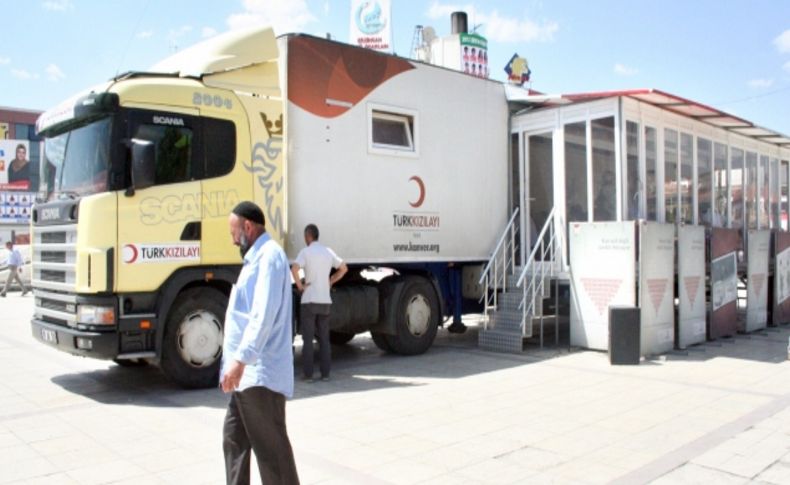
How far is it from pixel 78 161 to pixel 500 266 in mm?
6423

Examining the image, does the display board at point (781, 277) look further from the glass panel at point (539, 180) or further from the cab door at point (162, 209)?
the cab door at point (162, 209)

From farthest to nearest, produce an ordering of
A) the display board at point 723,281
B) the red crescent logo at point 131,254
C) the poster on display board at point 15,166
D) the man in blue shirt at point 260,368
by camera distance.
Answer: the poster on display board at point 15,166, the display board at point 723,281, the red crescent logo at point 131,254, the man in blue shirt at point 260,368

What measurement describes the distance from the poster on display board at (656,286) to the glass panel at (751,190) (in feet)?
18.6

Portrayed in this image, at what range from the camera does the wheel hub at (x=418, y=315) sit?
9.87 metres

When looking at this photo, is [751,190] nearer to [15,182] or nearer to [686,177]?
[686,177]

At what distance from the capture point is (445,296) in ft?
35.4

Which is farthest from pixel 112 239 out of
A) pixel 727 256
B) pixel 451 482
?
pixel 727 256

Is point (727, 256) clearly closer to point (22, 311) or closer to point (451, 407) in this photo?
point (451, 407)

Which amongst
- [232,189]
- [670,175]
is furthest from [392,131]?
[670,175]

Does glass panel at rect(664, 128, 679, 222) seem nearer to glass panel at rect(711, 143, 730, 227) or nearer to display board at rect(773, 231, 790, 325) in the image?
glass panel at rect(711, 143, 730, 227)

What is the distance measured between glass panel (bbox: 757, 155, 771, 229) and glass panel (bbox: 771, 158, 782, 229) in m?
0.28

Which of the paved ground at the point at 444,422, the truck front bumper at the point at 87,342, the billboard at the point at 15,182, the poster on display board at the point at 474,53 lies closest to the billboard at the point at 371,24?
the poster on display board at the point at 474,53

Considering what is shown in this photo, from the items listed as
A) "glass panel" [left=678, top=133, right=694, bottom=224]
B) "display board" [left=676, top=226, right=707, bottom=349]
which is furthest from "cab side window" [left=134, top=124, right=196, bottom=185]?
"glass panel" [left=678, top=133, right=694, bottom=224]

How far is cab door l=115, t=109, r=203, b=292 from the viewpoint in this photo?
699 cm
